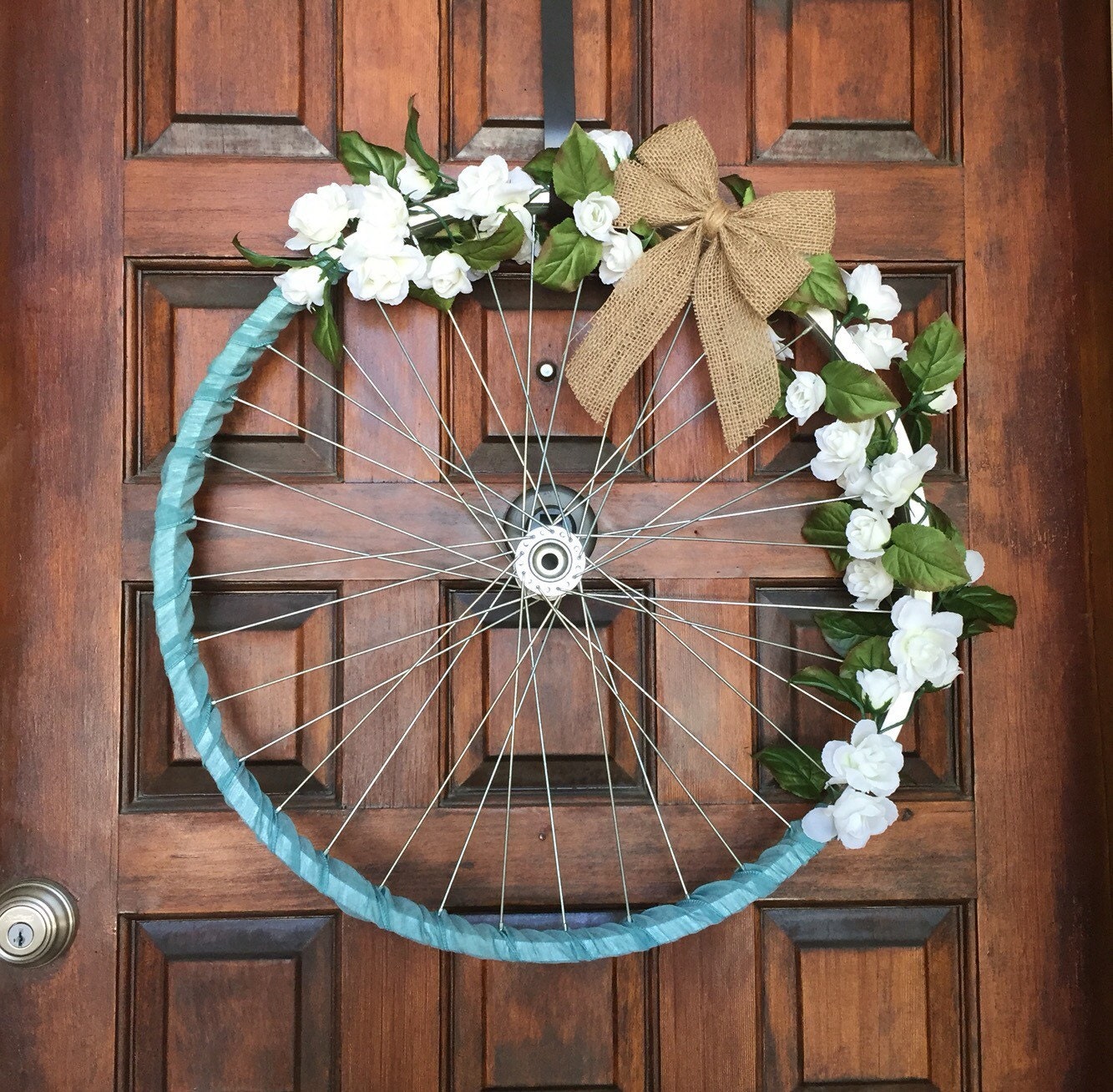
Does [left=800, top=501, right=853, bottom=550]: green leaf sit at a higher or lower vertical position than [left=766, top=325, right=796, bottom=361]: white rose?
lower

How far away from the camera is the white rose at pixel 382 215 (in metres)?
0.84

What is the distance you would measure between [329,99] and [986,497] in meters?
0.86

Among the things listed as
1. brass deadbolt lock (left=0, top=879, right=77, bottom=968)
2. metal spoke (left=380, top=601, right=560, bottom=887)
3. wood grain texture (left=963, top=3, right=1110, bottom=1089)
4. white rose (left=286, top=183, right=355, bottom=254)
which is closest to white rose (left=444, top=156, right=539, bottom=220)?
white rose (left=286, top=183, right=355, bottom=254)

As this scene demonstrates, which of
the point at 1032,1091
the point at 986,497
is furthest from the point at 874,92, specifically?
the point at 1032,1091

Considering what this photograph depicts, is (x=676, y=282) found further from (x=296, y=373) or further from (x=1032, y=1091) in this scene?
(x=1032, y=1091)

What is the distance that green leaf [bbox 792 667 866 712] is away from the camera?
0.89m

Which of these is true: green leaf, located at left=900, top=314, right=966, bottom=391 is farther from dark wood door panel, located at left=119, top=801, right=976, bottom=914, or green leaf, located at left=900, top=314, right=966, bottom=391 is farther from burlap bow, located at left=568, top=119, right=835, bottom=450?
dark wood door panel, located at left=119, top=801, right=976, bottom=914

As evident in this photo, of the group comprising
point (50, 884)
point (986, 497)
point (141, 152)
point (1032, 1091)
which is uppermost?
point (141, 152)

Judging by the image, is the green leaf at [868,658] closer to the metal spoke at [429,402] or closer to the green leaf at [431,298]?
the metal spoke at [429,402]

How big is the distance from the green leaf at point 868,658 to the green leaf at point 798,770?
101 millimetres

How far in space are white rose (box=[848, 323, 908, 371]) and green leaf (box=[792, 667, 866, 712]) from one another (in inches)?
12.8

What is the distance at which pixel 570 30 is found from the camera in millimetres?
915

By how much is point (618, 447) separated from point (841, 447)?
0.77 feet

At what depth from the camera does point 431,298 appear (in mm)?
905
